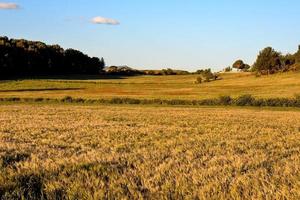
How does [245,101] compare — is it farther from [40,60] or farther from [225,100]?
[40,60]

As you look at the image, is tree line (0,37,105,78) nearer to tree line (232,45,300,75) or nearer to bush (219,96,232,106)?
tree line (232,45,300,75)

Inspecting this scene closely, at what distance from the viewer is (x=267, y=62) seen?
126750mm

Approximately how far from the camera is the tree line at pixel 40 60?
122m

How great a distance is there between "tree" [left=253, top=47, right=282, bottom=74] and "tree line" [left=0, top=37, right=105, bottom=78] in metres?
51.4

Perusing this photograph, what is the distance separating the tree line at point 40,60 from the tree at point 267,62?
2024 inches

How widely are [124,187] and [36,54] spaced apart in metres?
127

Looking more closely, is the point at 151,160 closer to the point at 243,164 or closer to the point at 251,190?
the point at 243,164

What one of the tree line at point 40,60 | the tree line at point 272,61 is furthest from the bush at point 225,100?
the tree line at point 40,60

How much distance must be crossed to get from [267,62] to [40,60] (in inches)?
2277

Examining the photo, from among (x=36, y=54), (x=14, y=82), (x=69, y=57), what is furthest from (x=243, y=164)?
(x=69, y=57)

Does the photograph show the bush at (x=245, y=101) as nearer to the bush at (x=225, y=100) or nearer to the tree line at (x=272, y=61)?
the bush at (x=225, y=100)

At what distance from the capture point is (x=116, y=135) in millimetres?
18906

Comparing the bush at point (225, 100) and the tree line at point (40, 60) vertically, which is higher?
the tree line at point (40, 60)

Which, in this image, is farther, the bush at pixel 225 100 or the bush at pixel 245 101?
the bush at pixel 225 100
